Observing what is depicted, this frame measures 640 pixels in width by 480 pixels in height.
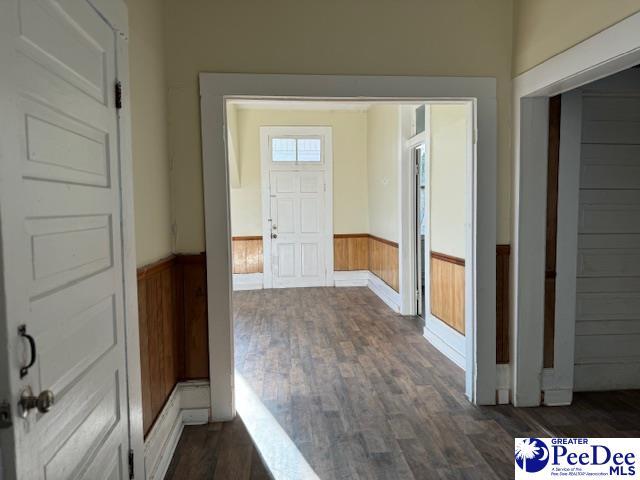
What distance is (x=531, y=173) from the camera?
259cm

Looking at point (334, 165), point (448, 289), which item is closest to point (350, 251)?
point (334, 165)

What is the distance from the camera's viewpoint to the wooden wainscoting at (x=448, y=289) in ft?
11.4

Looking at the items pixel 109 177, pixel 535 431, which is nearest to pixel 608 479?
pixel 535 431

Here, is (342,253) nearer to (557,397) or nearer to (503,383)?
(503,383)

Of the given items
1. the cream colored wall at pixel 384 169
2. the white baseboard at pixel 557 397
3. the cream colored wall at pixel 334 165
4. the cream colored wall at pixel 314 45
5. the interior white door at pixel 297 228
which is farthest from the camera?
the interior white door at pixel 297 228

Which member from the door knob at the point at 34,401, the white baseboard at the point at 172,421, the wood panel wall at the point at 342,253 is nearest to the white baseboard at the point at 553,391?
the white baseboard at the point at 172,421

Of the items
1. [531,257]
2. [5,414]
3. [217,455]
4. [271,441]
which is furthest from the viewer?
[531,257]

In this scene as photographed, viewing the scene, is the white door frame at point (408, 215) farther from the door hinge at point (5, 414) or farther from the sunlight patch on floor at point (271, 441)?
the door hinge at point (5, 414)

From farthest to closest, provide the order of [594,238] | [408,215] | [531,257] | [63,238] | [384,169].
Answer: [384,169] → [408,215] → [594,238] → [531,257] → [63,238]

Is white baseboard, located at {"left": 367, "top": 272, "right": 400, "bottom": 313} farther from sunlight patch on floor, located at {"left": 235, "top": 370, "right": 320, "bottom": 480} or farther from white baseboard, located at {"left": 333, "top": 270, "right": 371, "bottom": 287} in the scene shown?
sunlight patch on floor, located at {"left": 235, "top": 370, "right": 320, "bottom": 480}

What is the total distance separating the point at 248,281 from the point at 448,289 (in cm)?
387

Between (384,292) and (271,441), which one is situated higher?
(384,292)

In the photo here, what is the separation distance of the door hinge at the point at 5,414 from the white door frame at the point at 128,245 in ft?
2.35

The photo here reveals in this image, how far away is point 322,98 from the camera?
2.57m
